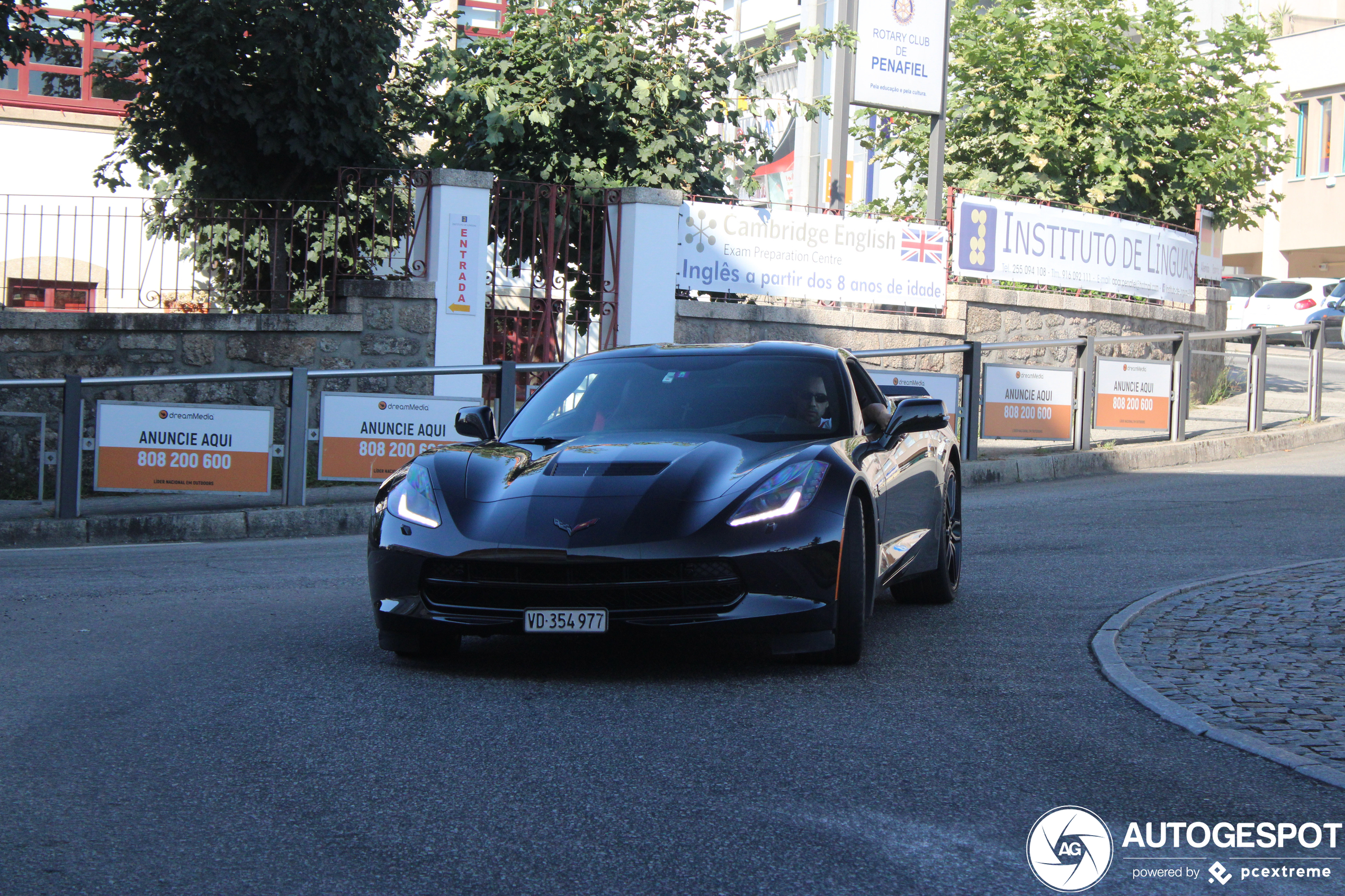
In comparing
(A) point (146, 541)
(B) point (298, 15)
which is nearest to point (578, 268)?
(B) point (298, 15)

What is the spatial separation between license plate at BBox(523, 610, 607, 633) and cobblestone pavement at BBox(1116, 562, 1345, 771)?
7.26 ft

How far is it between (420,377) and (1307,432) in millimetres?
12120

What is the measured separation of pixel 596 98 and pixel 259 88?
12.9 ft

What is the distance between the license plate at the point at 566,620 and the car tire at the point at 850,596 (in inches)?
38.1

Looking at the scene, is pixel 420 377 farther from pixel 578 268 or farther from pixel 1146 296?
pixel 1146 296

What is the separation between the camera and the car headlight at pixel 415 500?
6.04 m

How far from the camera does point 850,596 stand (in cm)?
602

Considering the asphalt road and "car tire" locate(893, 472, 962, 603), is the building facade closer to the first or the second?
"car tire" locate(893, 472, 962, 603)

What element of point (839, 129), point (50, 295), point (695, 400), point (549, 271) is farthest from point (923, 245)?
point (695, 400)

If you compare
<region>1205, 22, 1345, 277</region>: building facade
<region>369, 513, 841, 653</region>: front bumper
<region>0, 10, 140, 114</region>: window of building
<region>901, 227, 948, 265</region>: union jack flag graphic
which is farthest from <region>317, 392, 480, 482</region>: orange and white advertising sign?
<region>1205, 22, 1345, 277</region>: building facade

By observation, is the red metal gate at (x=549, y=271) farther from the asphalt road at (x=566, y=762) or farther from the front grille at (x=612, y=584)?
the front grille at (x=612, y=584)

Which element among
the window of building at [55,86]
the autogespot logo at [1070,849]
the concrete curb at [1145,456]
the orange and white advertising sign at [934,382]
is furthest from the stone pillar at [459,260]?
the autogespot logo at [1070,849]

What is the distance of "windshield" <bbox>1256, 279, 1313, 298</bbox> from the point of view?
3894cm

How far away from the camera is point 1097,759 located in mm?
4750
